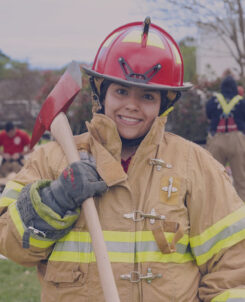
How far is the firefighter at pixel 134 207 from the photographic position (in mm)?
1873

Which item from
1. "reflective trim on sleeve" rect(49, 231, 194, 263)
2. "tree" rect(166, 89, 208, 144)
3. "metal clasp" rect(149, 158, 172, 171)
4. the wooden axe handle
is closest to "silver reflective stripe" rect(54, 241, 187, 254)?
"reflective trim on sleeve" rect(49, 231, 194, 263)

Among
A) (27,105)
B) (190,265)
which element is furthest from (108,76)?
(27,105)

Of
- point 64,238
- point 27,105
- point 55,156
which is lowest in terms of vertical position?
point 27,105

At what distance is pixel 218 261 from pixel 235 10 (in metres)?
8.43

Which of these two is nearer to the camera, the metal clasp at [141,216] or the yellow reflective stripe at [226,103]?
the metal clasp at [141,216]

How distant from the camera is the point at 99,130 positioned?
2.04 m

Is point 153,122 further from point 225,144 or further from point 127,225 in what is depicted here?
point 225,144

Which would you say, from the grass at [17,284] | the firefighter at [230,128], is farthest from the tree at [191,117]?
the grass at [17,284]

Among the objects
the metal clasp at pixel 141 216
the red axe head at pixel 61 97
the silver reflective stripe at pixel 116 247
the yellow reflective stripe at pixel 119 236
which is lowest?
the silver reflective stripe at pixel 116 247

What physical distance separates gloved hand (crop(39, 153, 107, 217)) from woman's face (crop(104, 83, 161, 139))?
1.04 ft

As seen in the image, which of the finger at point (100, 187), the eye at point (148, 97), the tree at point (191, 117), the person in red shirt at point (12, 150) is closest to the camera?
the finger at point (100, 187)

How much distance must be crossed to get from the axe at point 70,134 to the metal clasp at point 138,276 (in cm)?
12

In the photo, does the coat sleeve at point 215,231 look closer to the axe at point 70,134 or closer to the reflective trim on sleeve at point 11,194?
the axe at point 70,134

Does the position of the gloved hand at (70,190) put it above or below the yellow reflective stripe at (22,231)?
above
